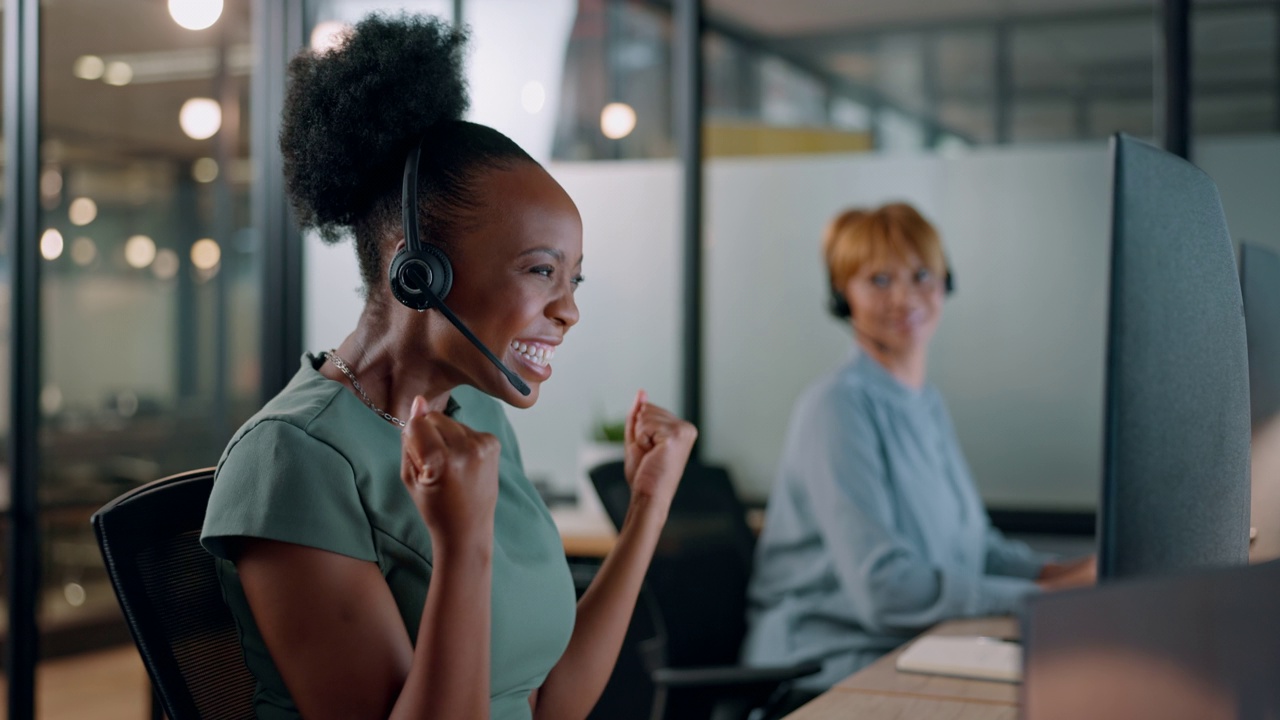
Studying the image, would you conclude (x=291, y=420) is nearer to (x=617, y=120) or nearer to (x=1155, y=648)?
(x=1155, y=648)

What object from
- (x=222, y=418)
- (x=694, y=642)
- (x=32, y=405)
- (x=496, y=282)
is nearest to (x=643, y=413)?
(x=496, y=282)

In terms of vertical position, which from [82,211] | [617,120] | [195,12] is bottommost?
[82,211]

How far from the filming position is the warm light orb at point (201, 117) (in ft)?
12.0

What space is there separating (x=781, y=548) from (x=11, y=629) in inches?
78.2

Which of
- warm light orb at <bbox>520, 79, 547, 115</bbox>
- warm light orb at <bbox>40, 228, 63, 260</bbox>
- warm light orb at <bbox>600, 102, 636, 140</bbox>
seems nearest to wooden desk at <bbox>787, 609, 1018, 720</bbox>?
warm light orb at <bbox>600, 102, 636, 140</bbox>

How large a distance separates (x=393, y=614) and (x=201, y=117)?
3116 millimetres

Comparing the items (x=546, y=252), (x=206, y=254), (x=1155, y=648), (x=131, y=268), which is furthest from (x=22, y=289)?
(x=1155, y=648)

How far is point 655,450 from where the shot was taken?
53.6 inches

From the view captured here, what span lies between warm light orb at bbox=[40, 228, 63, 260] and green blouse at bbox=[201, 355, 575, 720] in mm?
2019

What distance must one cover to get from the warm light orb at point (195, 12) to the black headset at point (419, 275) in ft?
8.10

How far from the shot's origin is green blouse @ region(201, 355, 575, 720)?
1.06m

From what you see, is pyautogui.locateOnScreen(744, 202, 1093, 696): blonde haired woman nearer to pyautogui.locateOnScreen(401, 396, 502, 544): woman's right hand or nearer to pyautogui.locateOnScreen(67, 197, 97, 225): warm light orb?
pyautogui.locateOnScreen(401, 396, 502, 544): woman's right hand

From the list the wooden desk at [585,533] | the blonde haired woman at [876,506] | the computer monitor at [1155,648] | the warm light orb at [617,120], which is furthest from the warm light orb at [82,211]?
the computer monitor at [1155,648]

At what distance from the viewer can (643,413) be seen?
140 centimetres
